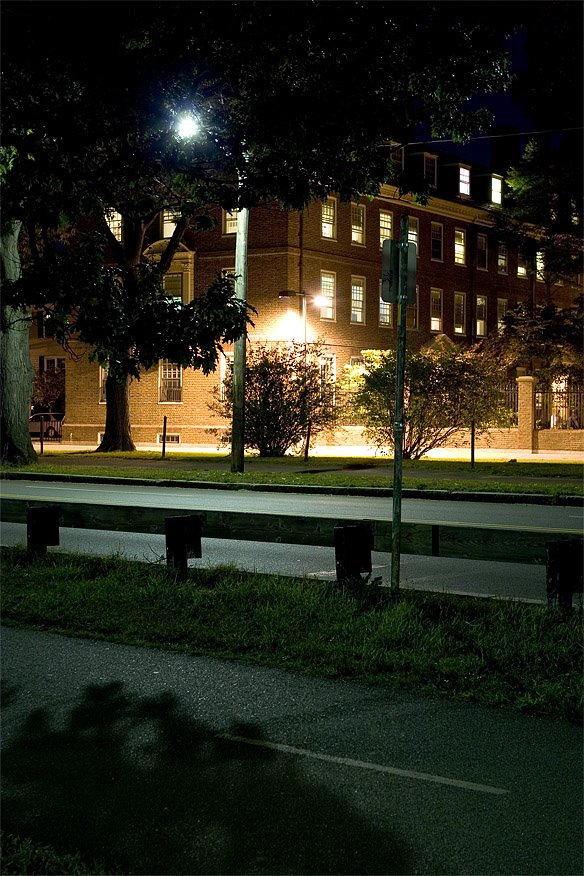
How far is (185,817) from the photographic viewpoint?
16.3 ft

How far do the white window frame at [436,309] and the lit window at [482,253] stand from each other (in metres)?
4.13

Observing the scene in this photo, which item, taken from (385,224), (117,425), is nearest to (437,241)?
(385,224)

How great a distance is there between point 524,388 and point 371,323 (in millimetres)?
13294

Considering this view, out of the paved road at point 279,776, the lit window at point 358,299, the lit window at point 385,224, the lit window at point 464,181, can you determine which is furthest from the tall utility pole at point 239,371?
the lit window at point 464,181

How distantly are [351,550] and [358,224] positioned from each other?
40.4m

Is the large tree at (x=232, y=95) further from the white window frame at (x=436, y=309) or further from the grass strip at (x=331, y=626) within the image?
the white window frame at (x=436, y=309)

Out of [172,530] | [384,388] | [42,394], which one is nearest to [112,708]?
[172,530]

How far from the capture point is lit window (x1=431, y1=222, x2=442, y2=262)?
53.1 meters

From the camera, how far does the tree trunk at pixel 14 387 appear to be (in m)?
28.1

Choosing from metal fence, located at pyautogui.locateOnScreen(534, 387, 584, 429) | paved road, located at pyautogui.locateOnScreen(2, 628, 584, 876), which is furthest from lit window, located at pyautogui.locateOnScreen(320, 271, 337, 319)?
paved road, located at pyautogui.locateOnScreen(2, 628, 584, 876)

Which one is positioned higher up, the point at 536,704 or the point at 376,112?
the point at 376,112

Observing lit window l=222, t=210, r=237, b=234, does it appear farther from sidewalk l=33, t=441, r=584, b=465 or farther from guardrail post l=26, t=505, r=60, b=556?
guardrail post l=26, t=505, r=60, b=556

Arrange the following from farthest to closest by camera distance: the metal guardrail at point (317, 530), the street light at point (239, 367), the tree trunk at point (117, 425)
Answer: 1. the tree trunk at point (117, 425)
2. the street light at point (239, 367)
3. the metal guardrail at point (317, 530)

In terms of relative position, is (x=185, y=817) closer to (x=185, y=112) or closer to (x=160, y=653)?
(x=160, y=653)
